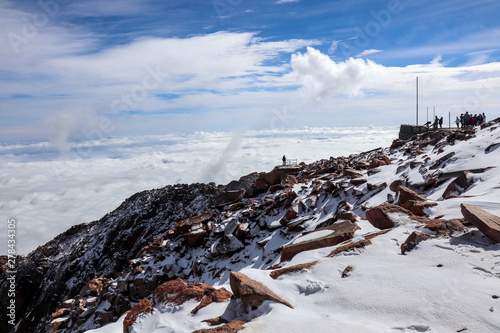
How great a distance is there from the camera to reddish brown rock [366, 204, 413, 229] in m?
6.74

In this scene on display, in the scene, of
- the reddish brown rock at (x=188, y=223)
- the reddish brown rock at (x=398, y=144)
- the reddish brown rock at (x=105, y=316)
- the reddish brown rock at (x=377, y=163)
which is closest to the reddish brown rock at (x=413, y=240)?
the reddish brown rock at (x=377, y=163)

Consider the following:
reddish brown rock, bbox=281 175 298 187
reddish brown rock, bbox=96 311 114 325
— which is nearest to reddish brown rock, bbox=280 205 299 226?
reddish brown rock, bbox=281 175 298 187

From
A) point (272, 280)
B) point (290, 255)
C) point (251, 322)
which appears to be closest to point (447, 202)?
point (290, 255)

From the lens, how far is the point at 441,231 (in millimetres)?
5320

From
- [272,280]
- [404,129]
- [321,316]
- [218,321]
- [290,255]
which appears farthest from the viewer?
[404,129]

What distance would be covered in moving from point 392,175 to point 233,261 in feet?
26.8

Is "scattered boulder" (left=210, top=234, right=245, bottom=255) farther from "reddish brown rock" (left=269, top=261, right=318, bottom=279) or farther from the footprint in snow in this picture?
the footprint in snow

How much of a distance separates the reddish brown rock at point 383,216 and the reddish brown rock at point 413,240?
130 centimetres

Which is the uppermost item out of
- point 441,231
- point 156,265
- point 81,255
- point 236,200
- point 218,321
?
point 441,231

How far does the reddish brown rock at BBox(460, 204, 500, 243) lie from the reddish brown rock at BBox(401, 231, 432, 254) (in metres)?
0.74

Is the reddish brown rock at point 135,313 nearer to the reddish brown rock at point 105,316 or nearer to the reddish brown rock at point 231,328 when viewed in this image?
the reddish brown rock at point 231,328

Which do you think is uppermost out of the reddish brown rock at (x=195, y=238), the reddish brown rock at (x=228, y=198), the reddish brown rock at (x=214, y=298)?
→ the reddish brown rock at (x=214, y=298)

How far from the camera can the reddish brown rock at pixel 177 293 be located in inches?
216

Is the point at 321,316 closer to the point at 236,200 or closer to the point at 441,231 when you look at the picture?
the point at 441,231
